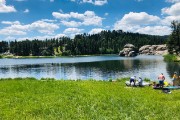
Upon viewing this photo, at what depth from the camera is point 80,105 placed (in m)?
25.7

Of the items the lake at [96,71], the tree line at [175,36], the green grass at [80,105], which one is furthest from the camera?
the tree line at [175,36]

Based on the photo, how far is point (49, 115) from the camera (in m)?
22.5

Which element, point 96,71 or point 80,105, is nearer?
point 80,105

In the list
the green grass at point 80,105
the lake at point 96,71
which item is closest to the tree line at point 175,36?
the lake at point 96,71

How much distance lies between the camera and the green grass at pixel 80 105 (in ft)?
73.6

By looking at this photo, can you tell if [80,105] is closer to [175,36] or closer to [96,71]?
[96,71]

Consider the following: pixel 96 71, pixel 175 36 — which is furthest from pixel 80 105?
pixel 175 36

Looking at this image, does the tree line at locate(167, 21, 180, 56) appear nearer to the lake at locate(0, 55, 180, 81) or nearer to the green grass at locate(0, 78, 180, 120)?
the lake at locate(0, 55, 180, 81)

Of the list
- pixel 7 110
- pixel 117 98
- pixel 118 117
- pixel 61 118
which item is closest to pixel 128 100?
pixel 117 98

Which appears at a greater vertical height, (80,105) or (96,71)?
(80,105)

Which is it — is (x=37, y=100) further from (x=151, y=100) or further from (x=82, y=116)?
(x=151, y=100)

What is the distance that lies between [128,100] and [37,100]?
340 inches

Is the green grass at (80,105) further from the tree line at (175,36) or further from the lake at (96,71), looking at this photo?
the tree line at (175,36)

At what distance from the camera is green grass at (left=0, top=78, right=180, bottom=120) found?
2242 cm
